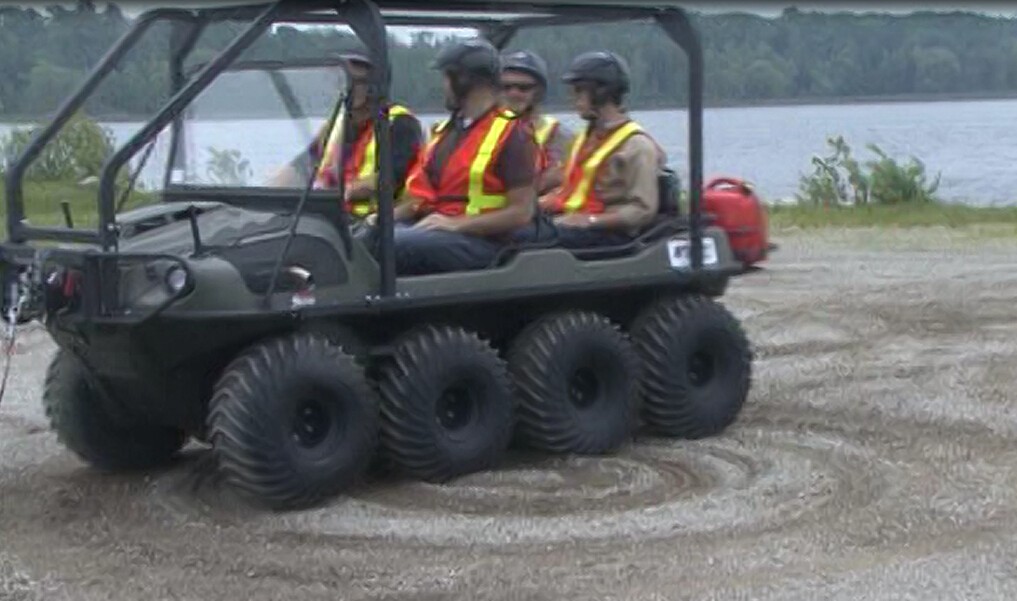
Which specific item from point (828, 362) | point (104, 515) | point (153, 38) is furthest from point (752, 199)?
point (104, 515)

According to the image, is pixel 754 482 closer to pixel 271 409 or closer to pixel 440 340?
pixel 440 340

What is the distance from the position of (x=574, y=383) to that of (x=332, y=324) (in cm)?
135

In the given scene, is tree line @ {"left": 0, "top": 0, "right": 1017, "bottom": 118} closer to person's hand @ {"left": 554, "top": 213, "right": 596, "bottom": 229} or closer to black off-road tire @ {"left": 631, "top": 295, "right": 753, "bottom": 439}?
person's hand @ {"left": 554, "top": 213, "right": 596, "bottom": 229}

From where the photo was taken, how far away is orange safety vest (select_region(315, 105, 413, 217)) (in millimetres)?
8938

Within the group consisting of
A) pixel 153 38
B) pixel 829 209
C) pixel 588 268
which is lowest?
pixel 829 209

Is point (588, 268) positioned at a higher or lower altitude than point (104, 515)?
higher

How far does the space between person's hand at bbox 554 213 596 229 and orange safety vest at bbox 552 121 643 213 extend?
0.12m

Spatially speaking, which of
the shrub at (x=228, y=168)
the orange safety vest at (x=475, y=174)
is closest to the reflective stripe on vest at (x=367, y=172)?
the orange safety vest at (x=475, y=174)

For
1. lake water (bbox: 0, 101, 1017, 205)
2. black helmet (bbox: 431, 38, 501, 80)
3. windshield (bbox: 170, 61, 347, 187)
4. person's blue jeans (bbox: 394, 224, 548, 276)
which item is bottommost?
lake water (bbox: 0, 101, 1017, 205)

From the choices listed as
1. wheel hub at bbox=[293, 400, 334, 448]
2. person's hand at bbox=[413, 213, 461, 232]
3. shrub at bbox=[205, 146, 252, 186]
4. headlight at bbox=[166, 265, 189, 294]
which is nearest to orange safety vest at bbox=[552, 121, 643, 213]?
person's hand at bbox=[413, 213, 461, 232]

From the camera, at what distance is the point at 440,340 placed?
9.00m

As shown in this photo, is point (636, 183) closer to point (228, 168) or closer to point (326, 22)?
point (326, 22)

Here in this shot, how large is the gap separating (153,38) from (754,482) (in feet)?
10.2

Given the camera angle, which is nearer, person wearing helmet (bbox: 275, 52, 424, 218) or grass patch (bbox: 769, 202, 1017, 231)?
person wearing helmet (bbox: 275, 52, 424, 218)
